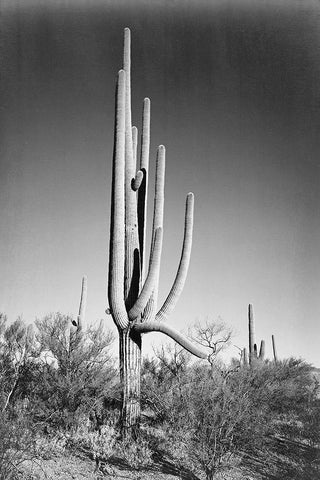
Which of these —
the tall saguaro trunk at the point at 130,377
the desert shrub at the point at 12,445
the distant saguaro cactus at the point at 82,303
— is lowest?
the desert shrub at the point at 12,445

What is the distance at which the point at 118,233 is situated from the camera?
8.27 meters

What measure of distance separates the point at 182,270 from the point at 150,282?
5.32 ft

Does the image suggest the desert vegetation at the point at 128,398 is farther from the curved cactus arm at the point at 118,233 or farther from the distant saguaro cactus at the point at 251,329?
the distant saguaro cactus at the point at 251,329

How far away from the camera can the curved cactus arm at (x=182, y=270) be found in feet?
31.2

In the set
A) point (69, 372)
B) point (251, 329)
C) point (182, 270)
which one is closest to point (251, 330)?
point (251, 329)

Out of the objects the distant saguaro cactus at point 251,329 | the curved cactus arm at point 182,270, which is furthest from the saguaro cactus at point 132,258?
the distant saguaro cactus at point 251,329

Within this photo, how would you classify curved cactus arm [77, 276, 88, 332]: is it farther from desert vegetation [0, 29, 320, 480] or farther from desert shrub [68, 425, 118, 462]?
desert shrub [68, 425, 118, 462]

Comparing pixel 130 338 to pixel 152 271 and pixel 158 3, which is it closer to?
pixel 152 271

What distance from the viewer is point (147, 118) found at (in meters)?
10.9

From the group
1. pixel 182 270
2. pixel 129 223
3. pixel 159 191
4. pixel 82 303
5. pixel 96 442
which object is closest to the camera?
pixel 96 442

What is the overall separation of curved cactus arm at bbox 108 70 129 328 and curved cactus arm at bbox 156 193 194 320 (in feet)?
4.82

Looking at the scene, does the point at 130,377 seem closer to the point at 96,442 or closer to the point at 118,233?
the point at 96,442

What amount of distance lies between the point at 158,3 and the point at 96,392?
29.9ft

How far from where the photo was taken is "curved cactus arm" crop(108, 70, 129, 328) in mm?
8109
